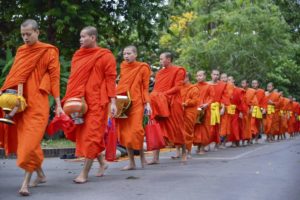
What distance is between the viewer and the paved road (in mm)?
6543

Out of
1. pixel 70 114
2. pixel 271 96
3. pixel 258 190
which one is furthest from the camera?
pixel 271 96

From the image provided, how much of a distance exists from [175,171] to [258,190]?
2.24 m

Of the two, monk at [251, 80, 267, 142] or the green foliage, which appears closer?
monk at [251, 80, 267, 142]

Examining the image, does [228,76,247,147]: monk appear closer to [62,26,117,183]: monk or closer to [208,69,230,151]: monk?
[208,69,230,151]: monk

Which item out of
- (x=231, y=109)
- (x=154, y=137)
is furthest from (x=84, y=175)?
(x=231, y=109)

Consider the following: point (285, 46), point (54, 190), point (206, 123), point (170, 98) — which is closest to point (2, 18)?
point (206, 123)

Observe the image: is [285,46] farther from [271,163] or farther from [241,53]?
[271,163]

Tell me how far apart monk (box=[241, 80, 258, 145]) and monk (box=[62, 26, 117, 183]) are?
9390 mm

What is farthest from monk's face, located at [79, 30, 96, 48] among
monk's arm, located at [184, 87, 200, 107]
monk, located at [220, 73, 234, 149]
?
monk, located at [220, 73, 234, 149]

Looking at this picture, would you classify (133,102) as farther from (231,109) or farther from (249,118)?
(249,118)

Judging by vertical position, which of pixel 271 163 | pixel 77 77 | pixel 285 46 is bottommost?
pixel 271 163

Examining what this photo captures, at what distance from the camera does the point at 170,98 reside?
428 inches

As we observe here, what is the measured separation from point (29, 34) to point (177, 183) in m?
2.43

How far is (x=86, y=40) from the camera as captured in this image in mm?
7934
